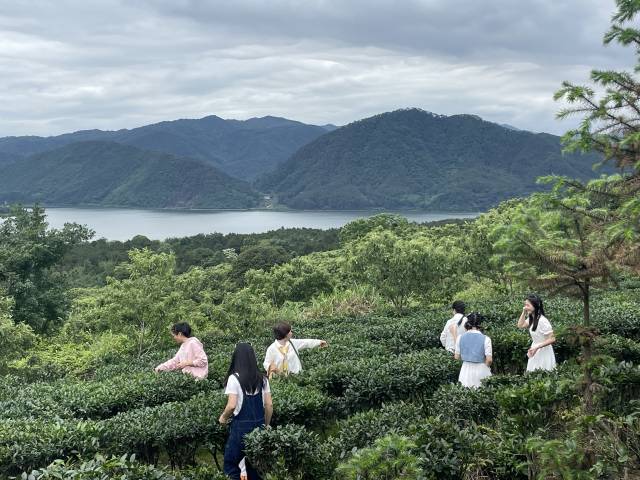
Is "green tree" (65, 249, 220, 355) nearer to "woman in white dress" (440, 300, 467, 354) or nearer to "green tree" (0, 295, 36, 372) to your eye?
"green tree" (0, 295, 36, 372)

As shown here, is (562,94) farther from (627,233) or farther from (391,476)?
(391,476)

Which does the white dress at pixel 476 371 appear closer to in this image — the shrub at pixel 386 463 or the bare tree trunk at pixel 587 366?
the bare tree trunk at pixel 587 366

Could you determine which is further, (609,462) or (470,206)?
(470,206)

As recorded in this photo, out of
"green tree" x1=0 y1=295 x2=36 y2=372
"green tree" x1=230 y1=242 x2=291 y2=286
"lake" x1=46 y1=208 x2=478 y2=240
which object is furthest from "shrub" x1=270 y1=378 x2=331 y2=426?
"lake" x1=46 y1=208 x2=478 y2=240

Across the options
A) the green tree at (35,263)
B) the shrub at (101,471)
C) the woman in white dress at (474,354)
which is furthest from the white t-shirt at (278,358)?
the green tree at (35,263)

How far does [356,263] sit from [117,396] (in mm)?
10529

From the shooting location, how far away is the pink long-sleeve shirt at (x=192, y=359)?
814 centimetres

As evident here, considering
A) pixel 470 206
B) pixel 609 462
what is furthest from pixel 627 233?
pixel 470 206

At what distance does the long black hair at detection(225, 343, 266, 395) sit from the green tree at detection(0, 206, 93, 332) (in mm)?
19519

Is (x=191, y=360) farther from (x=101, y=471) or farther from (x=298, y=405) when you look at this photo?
(x=101, y=471)

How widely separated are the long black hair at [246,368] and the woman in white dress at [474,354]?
10.3 ft

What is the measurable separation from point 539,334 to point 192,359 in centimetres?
463

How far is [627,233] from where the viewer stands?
4676 millimetres

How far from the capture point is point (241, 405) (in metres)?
5.60
